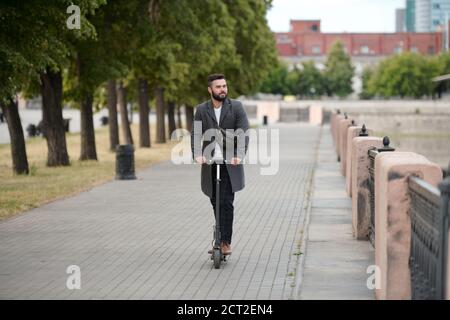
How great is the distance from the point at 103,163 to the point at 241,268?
2188cm

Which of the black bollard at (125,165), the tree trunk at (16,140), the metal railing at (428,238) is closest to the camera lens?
the metal railing at (428,238)

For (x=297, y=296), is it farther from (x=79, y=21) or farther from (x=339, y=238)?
(x=79, y=21)

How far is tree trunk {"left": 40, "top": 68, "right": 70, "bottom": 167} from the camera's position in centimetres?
3062

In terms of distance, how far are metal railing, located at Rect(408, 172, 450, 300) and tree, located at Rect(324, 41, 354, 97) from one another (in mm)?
144586

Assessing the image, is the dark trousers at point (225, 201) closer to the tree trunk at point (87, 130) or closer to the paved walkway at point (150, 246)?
the paved walkway at point (150, 246)

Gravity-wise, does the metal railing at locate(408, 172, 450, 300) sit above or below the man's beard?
below

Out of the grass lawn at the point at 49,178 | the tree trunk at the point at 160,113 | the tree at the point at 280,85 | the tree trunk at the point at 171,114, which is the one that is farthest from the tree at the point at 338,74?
the grass lawn at the point at 49,178

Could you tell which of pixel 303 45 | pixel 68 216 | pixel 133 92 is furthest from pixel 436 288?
pixel 303 45

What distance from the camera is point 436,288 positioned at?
7586 millimetres

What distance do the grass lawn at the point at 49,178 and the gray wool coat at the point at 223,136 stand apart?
6201 millimetres

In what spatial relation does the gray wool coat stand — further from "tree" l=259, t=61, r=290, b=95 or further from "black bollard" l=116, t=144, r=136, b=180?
"tree" l=259, t=61, r=290, b=95

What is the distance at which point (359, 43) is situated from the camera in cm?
17875

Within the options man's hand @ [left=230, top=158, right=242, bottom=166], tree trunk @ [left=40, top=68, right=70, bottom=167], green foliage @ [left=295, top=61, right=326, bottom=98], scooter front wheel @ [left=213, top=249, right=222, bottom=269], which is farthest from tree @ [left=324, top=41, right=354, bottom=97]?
scooter front wheel @ [left=213, top=249, right=222, bottom=269]

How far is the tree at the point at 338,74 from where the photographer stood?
152500mm
